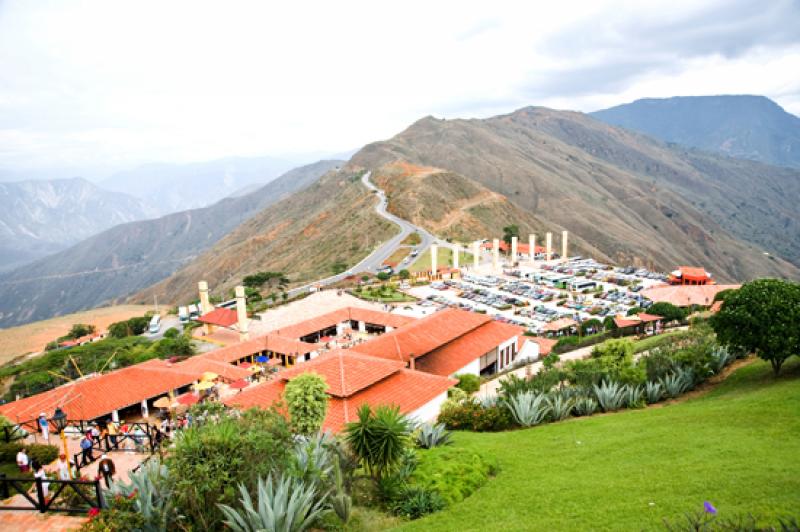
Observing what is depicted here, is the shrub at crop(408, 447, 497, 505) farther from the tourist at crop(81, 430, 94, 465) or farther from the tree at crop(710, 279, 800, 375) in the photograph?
the tourist at crop(81, 430, 94, 465)

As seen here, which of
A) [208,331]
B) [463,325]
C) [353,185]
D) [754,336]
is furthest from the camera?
[353,185]

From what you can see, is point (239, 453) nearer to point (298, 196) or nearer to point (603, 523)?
point (603, 523)

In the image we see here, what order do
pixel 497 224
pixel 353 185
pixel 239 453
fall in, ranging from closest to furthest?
pixel 239 453 < pixel 497 224 < pixel 353 185

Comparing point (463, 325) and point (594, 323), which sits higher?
point (463, 325)

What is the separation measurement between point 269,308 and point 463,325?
2934cm

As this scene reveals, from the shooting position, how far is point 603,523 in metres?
6.91

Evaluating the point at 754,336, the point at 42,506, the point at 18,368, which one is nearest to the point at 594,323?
the point at 754,336

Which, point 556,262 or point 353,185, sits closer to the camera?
point 556,262

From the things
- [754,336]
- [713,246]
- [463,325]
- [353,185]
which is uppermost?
[353,185]

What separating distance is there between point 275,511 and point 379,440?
2403mm

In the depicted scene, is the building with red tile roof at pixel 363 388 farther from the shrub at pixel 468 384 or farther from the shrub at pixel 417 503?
the shrub at pixel 417 503

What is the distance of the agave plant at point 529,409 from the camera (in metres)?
13.3

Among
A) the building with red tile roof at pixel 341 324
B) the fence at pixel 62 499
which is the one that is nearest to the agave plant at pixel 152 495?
the fence at pixel 62 499

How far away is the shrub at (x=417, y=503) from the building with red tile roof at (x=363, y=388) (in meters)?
7.89
